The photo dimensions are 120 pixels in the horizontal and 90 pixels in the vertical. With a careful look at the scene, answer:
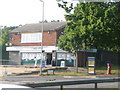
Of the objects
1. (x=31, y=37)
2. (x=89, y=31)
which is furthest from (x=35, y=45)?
(x=89, y=31)

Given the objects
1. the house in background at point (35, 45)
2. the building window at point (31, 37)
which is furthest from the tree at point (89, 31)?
the building window at point (31, 37)

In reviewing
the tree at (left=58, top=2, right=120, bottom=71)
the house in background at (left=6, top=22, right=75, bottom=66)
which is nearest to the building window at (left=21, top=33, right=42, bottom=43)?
the house in background at (left=6, top=22, right=75, bottom=66)

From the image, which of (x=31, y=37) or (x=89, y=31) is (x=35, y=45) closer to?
(x=31, y=37)

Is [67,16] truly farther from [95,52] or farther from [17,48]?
[17,48]

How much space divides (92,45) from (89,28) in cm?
243

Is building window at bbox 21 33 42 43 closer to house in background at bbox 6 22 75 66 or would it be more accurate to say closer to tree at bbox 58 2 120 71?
house in background at bbox 6 22 75 66

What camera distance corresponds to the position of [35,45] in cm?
4094

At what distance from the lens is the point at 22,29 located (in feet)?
139

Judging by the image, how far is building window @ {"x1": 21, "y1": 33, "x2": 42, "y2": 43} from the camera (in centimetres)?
4050

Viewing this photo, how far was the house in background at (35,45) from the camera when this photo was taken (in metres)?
37.9

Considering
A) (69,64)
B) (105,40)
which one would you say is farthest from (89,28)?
(69,64)

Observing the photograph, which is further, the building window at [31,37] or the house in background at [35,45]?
the building window at [31,37]

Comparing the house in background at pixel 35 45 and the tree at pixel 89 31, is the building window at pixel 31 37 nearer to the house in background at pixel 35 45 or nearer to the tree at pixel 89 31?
the house in background at pixel 35 45

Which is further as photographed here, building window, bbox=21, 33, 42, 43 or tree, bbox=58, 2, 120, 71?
building window, bbox=21, 33, 42, 43
